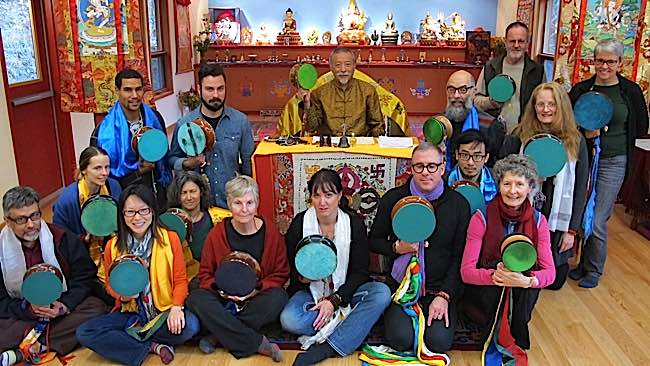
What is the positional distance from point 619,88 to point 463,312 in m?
1.46

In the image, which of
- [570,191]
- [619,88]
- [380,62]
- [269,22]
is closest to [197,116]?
[570,191]

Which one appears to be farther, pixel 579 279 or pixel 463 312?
pixel 579 279

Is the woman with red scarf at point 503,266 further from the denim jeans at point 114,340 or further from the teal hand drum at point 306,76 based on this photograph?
the teal hand drum at point 306,76

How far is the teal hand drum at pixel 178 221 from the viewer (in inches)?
108

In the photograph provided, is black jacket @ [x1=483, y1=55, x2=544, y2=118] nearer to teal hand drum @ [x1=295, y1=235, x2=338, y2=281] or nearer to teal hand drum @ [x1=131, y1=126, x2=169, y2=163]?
teal hand drum @ [x1=295, y1=235, x2=338, y2=281]

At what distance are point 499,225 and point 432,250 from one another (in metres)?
0.32

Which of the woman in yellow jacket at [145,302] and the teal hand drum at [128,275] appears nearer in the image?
the teal hand drum at [128,275]

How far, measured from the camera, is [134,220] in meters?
2.45

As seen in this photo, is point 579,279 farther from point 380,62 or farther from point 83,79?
point 380,62

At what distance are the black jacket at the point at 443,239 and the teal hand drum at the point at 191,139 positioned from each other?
43.2 inches

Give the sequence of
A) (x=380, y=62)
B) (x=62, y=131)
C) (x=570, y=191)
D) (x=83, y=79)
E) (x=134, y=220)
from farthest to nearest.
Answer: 1. (x=380, y=62)
2. (x=62, y=131)
3. (x=83, y=79)
4. (x=570, y=191)
5. (x=134, y=220)

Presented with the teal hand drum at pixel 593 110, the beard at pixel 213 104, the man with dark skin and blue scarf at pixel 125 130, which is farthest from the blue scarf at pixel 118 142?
the teal hand drum at pixel 593 110

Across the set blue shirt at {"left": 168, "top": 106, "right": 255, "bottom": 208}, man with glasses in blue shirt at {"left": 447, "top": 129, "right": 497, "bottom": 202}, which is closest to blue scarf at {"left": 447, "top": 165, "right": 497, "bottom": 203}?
man with glasses in blue shirt at {"left": 447, "top": 129, "right": 497, "bottom": 202}

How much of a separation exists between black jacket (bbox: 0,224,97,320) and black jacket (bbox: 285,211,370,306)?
927 mm
